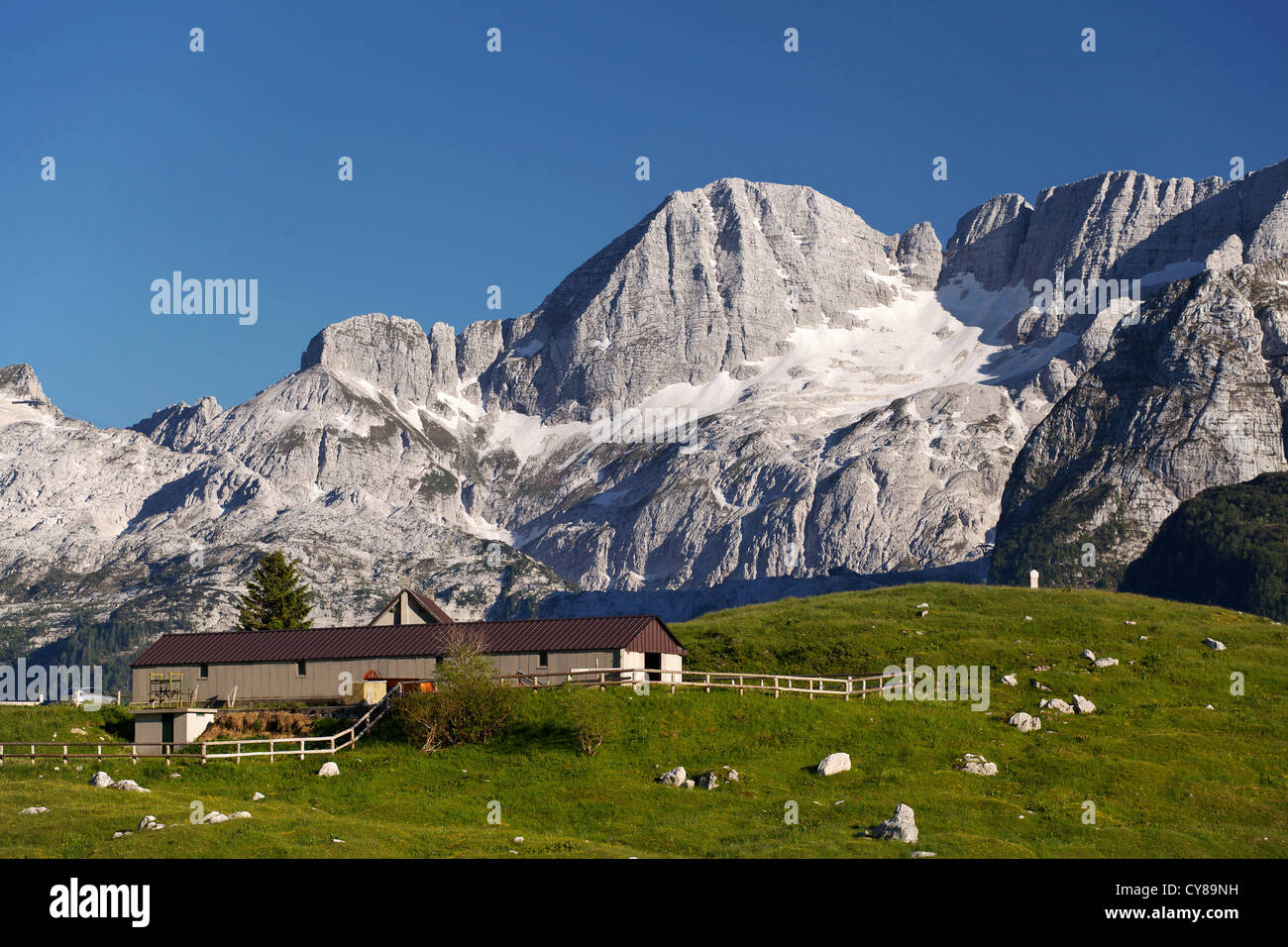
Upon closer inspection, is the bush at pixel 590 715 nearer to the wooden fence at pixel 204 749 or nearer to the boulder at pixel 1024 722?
the wooden fence at pixel 204 749

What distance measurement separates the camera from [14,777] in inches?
2594

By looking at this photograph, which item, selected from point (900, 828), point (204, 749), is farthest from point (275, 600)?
point (900, 828)

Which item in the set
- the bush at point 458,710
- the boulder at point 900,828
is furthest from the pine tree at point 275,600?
the boulder at point 900,828

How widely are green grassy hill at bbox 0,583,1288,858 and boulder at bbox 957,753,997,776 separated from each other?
607mm

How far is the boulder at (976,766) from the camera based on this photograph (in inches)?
2506

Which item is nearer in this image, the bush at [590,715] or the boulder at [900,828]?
the boulder at [900,828]

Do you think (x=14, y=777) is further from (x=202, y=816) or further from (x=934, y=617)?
(x=934, y=617)

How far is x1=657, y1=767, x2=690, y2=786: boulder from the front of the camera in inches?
2467

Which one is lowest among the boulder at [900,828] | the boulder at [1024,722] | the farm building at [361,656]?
the boulder at [900,828]

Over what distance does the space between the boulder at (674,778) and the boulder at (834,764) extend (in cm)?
646

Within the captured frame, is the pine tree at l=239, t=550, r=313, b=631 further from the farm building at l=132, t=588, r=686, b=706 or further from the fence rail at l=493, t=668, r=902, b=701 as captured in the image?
the fence rail at l=493, t=668, r=902, b=701

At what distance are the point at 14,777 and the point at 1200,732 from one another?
196 ft
